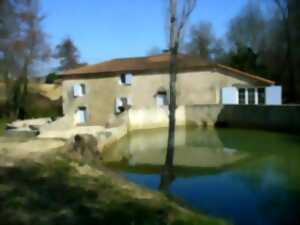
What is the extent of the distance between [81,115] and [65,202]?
77.7 feet

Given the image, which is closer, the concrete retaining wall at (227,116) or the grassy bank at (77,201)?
the grassy bank at (77,201)

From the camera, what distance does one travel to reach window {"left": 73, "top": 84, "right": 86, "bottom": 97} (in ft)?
95.5

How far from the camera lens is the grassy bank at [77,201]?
5355 mm

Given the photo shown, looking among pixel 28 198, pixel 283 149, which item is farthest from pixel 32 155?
pixel 283 149

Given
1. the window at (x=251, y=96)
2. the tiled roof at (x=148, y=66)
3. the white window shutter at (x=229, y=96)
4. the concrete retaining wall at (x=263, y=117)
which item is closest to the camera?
the concrete retaining wall at (x=263, y=117)

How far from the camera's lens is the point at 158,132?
22.3m

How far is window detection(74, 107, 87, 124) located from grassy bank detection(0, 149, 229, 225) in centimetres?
2084

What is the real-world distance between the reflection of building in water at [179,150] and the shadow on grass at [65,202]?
582 cm

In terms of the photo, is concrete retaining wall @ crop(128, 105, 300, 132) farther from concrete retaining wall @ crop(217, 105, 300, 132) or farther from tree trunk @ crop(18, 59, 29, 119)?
tree trunk @ crop(18, 59, 29, 119)

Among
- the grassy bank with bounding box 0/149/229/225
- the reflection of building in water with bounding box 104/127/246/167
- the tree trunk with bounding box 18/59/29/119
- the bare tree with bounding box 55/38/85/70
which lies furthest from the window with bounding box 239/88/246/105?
the bare tree with bounding box 55/38/85/70

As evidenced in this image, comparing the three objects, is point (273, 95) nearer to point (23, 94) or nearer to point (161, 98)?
point (161, 98)

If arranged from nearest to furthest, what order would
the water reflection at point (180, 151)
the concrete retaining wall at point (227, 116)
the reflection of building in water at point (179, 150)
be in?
the water reflection at point (180, 151) → the reflection of building in water at point (179, 150) → the concrete retaining wall at point (227, 116)

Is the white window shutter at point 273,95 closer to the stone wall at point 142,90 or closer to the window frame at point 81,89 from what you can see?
the stone wall at point 142,90

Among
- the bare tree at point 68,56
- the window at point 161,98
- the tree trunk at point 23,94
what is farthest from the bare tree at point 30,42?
the bare tree at point 68,56
